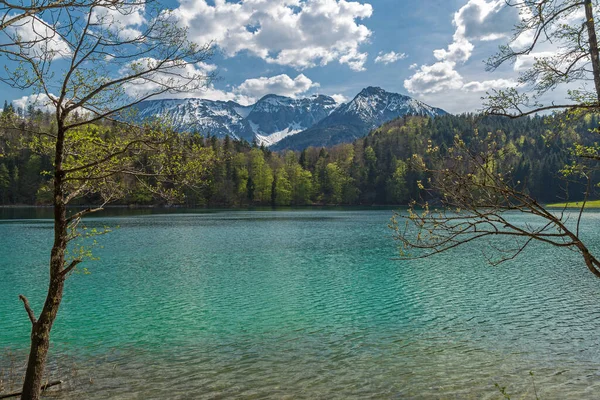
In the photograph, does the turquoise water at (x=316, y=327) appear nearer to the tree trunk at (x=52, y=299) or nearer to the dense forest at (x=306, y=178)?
the tree trunk at (x=52, y=299)

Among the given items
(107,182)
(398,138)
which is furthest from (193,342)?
(398,138)

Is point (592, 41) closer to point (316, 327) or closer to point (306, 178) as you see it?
point (316, 327)

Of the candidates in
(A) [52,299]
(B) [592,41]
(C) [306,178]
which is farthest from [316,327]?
(C) [306,178]

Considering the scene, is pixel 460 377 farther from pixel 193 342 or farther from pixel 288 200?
pixel 288 200

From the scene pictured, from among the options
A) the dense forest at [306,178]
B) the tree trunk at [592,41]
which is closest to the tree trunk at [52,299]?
the tree trunk at [592,41]

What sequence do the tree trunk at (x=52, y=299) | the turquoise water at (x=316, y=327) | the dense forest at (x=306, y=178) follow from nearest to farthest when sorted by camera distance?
1. the tree trunk at (x=52, y=299)
2. the turquoise water at (x=316, y=327)
3. the dense forest at (x=306, y=178)

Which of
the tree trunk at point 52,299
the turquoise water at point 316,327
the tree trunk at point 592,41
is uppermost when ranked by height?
the tree trunk at point 592,41

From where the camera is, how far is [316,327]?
17922 mm

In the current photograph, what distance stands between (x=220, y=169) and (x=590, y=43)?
448 ft

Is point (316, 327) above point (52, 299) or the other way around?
the other way around

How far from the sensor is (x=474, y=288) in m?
25.0

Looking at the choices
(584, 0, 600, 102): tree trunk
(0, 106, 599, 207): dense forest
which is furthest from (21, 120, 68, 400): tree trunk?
(0, 106, 599, 207): dense forest

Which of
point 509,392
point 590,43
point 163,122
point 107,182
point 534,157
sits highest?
point 534,157

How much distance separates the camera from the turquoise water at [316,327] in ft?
40.1
